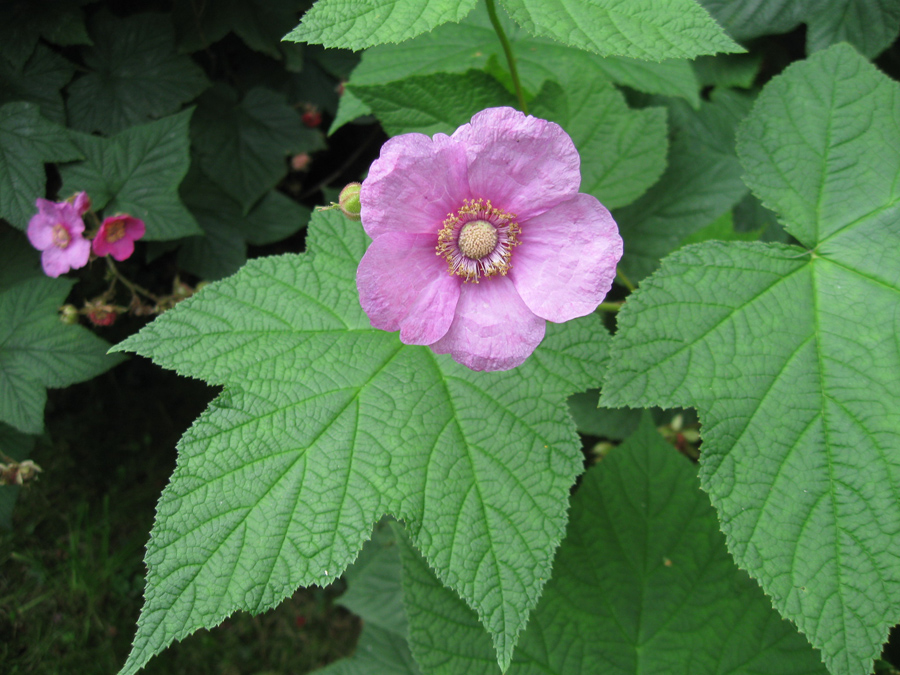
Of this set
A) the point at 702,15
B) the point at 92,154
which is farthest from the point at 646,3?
the point at 92,154

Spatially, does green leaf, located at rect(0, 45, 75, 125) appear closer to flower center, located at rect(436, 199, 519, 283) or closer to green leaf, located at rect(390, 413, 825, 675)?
flower center, located at rect(436, 199, 519, 283)

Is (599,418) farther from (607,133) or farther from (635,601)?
(607,133)

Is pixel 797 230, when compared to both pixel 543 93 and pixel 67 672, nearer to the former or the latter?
pixel 543 93

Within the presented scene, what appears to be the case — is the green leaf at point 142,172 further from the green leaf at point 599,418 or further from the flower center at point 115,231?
the green leaf at point 599,418

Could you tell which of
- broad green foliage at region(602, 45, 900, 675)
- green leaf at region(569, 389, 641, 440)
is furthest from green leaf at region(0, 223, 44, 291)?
broad green foliage at region(602, 45, 900, 675)

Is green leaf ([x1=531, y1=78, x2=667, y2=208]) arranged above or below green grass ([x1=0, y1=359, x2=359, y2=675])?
above

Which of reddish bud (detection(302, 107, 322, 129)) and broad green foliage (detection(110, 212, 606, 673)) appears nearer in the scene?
broad green foliage (detection(110, 212, 606, 673))

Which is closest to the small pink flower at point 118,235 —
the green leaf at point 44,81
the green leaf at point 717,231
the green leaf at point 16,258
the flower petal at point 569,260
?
the green leaf at point 16,258
